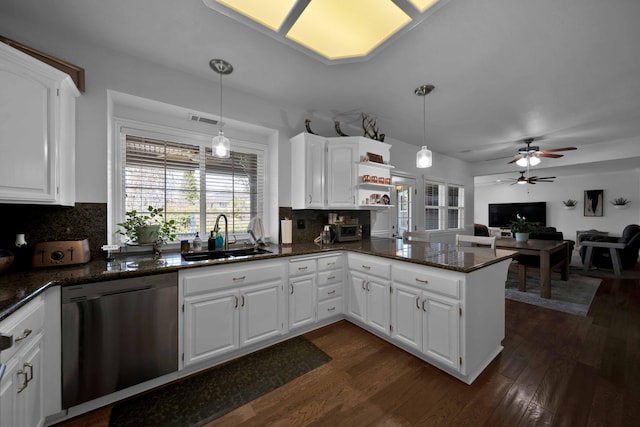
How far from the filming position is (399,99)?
9.59ft

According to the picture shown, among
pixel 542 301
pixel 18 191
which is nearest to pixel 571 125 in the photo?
pixel 542 301

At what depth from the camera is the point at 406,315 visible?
213 cm

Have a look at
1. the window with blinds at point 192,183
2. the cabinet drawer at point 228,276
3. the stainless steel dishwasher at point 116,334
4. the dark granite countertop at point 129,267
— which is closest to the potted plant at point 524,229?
the dark granite countertop at point 129,267

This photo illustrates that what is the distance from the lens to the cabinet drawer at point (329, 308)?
8.49 ft

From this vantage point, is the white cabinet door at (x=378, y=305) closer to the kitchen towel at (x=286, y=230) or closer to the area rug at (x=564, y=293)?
the kitchen towel at (x=286, y=230)

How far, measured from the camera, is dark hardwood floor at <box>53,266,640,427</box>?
59.9 inches

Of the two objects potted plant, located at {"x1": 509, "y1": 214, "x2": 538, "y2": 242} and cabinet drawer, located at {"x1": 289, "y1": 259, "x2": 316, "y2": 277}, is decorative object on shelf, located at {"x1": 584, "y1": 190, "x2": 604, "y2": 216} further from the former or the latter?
cabinet drawer, located at {"x1": 289, "y1": 259, "x2": 316, "y2": 277}

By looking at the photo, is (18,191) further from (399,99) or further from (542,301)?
(542,301)

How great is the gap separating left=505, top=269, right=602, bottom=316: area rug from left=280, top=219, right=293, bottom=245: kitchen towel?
3.36 metres

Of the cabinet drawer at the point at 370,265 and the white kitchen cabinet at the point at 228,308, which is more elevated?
the cabinet drawer at the point at 370,265

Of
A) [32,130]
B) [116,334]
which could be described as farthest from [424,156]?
[32,130]

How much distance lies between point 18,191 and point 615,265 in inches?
326

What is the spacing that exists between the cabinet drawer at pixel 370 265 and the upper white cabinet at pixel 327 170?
78 cm

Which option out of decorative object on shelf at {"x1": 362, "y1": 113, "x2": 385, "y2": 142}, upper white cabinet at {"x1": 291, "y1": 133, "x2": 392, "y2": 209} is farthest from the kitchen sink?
decorative object on shelf at {"x1": 362, "y1": 113, "x2": 385, "y2": 142}
